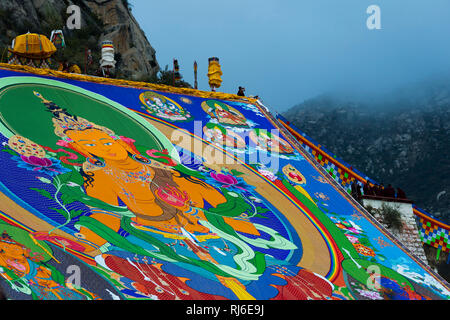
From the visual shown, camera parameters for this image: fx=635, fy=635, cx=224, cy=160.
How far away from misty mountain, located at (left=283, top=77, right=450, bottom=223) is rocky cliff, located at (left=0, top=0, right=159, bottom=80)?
10.8m

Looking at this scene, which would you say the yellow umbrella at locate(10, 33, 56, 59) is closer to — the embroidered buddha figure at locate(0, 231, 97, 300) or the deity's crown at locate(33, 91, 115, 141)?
the deity's crown at locate(33, 91, 115, 141)

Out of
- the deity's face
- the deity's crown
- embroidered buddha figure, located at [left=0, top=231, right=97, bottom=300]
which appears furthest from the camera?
the deity's crown

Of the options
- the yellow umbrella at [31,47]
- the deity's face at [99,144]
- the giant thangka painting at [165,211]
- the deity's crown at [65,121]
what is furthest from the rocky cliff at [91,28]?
the deity's face at [99,144]

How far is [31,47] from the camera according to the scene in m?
14.1

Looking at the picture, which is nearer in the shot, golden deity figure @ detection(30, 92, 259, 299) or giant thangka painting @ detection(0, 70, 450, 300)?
giant thangka painting @ detection(0, 70, 450, 300)

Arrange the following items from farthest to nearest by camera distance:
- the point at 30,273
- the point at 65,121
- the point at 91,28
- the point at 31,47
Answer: the point at 91,28, the point at 31,47, the point at 65,121, the point at 30,273

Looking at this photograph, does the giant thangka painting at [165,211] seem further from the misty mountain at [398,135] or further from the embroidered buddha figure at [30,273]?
the misty mountain at [398,135]

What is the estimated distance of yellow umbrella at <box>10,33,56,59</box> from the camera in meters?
14.1

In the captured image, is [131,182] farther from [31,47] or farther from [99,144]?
[31,47]

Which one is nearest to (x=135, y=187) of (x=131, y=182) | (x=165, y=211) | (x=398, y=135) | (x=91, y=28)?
(x=131, y=182)

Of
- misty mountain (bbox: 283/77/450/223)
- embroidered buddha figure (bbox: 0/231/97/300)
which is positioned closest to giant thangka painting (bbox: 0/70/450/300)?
embroidered buddha figure (bbox: 0/231/97/300)

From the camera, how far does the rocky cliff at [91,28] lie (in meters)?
23.4

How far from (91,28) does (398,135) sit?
1556 cm
